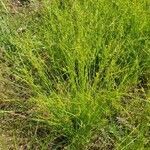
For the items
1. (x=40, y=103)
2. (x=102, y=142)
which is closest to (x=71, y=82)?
(x=40, y=103)

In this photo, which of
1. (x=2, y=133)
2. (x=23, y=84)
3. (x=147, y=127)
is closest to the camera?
(x=147, y=127)

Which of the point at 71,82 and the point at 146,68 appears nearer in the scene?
the point at 71,82

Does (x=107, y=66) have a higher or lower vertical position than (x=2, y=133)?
higher

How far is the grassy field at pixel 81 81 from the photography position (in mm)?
1834

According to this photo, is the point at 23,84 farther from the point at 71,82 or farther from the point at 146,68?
the point at 146,68

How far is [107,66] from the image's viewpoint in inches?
80.6

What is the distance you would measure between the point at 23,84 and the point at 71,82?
1.23 ft

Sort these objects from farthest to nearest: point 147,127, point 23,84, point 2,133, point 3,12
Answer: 1. point 3,12
2. point 23,84
3. point 2,133
4. point 147,127

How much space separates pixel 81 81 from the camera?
1.86 m

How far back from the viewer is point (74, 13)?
2170 mm

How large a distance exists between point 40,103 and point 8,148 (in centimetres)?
24

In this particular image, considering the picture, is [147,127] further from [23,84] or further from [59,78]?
[23,84]

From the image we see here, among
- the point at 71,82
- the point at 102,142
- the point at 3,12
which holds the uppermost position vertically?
the point at 3,12

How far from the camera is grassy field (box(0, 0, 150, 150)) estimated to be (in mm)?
1834
